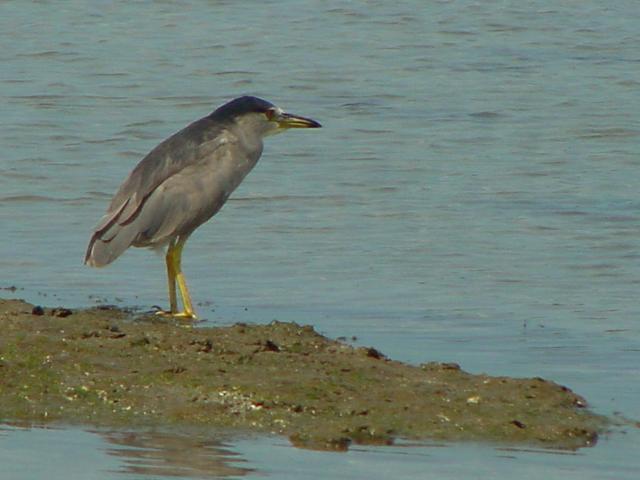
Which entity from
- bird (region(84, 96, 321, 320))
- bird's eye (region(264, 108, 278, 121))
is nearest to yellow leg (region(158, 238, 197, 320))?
bird (region(84, 96, 321, 320))

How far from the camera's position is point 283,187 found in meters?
13.6

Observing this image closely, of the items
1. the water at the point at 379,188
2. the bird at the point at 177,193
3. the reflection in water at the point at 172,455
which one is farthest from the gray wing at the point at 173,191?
the reflection in water at the point at 172,455

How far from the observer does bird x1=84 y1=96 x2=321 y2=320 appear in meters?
9.69

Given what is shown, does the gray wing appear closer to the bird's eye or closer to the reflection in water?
the bird's eye

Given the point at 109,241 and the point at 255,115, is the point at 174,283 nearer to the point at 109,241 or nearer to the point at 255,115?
the point at 109,241

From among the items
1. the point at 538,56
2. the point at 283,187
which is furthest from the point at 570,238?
the point at 538,56

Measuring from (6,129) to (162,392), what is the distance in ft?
30.1

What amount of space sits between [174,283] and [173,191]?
0.53 metres

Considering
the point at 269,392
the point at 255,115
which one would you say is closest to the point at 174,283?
the point at 255,115

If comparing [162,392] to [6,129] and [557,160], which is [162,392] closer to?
[557,160]

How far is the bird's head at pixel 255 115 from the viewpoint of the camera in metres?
10.4

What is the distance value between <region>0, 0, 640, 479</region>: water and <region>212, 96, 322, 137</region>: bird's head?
0.94 meters

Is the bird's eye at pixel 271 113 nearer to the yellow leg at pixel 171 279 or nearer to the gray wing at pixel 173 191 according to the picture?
the gray wing at pixel 173 191

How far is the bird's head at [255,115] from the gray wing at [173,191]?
166 millimetres
